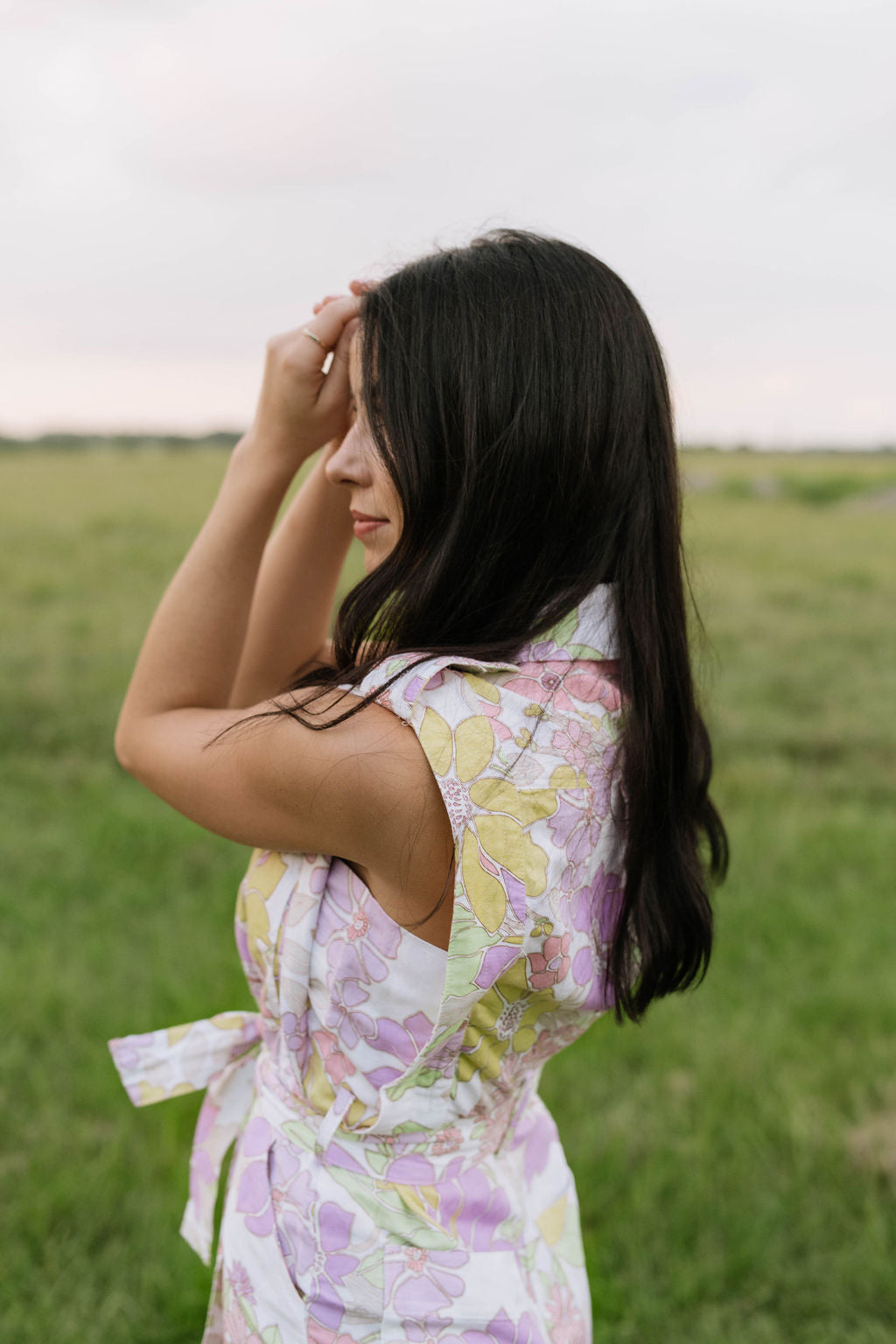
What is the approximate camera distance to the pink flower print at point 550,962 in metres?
1.14

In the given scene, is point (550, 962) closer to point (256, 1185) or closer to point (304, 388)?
point (256, 1185)

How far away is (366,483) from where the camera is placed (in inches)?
52.0

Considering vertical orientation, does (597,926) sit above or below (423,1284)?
above

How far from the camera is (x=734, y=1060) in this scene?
120 inches

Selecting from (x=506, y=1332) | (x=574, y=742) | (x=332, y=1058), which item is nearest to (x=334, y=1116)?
(x=332, y=1058)

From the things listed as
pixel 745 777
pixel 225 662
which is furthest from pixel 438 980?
pixel 745 777

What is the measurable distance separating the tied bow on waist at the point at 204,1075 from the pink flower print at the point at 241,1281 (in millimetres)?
250

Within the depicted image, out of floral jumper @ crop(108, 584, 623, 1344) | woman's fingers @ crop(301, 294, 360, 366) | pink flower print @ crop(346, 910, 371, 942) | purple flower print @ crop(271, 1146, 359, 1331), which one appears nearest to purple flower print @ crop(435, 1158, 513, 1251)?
floral jumper @ crop(108, 584, 623, 1344)

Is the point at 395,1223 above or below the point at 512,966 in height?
below

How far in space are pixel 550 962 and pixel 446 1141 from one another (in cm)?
28

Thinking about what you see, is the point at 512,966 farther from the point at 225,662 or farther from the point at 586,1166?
the point at 586,1166

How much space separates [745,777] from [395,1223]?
4.05 metres

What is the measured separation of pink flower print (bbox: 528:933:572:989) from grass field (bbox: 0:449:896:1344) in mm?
611

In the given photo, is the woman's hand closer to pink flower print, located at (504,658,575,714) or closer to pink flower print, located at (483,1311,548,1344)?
pink flower print, located at (504,658,575,714)
